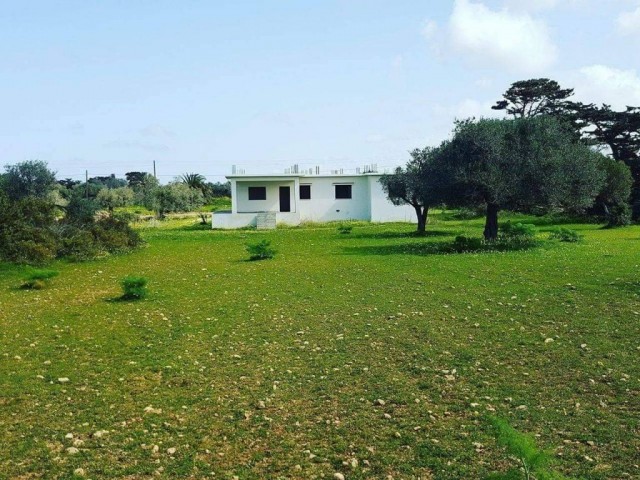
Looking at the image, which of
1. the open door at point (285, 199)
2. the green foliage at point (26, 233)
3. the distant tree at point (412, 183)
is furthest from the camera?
the open door at point (285, 199)

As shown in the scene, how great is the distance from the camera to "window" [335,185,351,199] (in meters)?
55.6

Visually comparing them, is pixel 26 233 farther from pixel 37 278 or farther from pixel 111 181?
pixel 111 181

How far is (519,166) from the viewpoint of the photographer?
23828 mm

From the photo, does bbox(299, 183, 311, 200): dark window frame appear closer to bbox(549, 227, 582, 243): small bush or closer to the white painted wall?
the white painted wall

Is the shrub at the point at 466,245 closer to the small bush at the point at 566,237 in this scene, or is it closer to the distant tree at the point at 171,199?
the small bush at the point at 566,237

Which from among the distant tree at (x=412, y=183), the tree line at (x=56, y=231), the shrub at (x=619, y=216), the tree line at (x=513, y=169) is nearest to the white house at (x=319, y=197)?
the distant tree at (x=412, y=183)

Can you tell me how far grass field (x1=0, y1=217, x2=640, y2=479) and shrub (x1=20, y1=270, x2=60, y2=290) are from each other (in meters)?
0.85

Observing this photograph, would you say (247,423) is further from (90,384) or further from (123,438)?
(90,384)

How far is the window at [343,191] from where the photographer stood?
182 feet

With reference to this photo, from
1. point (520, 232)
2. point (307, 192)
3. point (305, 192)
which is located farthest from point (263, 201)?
point (520, 232)

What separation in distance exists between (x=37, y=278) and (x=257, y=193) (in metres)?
38.5

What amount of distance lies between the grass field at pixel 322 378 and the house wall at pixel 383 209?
38348 millimetres

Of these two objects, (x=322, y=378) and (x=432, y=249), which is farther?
(x=432, y=249)

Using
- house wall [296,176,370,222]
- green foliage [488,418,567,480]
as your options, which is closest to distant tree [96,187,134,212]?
house wall [296,176,370,222]
